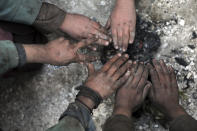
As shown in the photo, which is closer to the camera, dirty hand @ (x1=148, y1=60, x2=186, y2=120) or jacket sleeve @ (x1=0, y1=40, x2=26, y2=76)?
jacket sleeve @ (x1=0, y1=40, x2=26, y2=76)

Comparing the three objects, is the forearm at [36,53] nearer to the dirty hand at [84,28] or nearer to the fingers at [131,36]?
the dirty hand at [84,28]

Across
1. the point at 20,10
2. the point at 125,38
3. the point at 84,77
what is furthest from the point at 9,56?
the point at 125,38

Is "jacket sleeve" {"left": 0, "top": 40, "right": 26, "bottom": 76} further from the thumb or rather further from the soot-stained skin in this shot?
the thumb

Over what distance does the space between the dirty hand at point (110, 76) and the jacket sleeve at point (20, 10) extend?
474 mm

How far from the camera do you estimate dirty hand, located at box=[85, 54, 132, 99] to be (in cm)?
161

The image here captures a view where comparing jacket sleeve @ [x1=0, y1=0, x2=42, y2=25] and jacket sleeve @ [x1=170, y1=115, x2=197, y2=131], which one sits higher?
jacket sleeve @ [x1=0, y1=0, x2=42, y2=25]

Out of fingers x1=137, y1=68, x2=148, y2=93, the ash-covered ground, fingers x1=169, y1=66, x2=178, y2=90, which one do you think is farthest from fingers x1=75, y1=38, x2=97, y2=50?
fingers x1=169, y1=66, x2=178, y2=90

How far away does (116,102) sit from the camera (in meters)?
1.71

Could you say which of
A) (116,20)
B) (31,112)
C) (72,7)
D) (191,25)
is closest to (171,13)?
(191,25)

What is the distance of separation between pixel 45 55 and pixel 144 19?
72 cm

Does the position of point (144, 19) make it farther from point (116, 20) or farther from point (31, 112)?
point (31, 112)

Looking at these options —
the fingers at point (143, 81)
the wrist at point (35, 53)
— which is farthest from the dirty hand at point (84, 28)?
the fingers at point (143, 81)

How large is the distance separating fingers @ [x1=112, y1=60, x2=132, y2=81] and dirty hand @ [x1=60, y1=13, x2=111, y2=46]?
0.60ft

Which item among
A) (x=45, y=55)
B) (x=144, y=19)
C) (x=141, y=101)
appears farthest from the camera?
(x=144, y=19)
